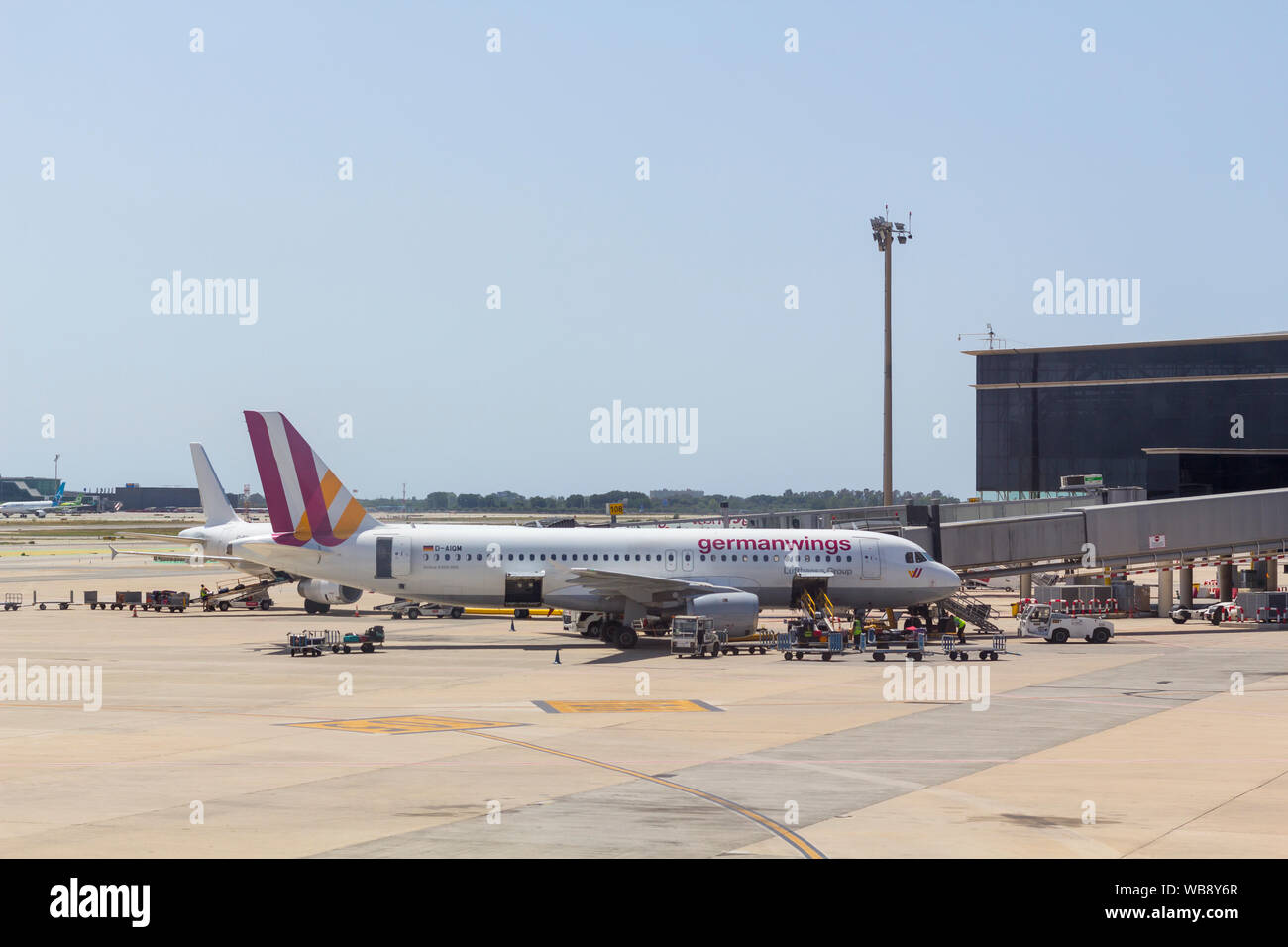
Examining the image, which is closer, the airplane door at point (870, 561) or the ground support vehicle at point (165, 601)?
the airplane door at point (870, 561)

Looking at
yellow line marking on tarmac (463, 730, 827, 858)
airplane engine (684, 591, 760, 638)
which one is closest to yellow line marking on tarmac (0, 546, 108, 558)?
airplane engine (684, 591, 760, 638)

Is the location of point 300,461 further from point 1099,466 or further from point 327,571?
point 1099,466

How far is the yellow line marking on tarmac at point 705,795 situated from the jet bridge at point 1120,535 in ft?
119

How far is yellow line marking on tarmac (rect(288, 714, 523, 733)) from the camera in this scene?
1180 inches

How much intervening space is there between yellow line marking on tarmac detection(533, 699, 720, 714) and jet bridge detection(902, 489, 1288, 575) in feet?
94.0

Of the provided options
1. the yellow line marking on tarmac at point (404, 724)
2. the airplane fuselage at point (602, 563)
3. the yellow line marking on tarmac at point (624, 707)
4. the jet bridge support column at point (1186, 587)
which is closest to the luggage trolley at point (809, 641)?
the airplane fuselage at point (602, 563)

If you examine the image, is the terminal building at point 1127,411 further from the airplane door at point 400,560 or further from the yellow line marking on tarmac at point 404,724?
the yellow line marking on tarmac at point 404,724

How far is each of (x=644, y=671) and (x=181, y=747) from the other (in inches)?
758

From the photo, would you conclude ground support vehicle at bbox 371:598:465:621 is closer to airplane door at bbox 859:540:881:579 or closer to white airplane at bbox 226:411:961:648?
white airplane at bbox 226:411:961:648

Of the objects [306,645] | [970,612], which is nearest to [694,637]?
[306,645]

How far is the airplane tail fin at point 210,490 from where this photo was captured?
7044 centimetres

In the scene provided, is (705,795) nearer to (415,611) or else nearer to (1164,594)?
(415,611)
